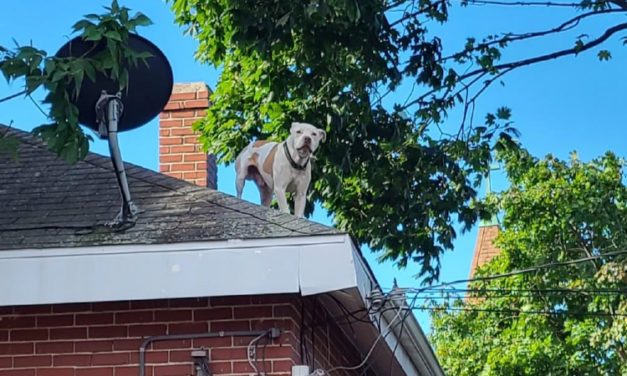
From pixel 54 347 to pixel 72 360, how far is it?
5.2 inches

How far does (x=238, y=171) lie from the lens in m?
7.24

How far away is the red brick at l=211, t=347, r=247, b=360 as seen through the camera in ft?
18.0

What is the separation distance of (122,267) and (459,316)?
15.5 m

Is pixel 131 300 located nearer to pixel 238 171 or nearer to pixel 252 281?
pixel 252 281

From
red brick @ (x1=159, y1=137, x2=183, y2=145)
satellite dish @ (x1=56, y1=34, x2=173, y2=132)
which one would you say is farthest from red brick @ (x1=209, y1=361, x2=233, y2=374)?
red brick @ (x1=159, y1=137, x2=183, y2=145)

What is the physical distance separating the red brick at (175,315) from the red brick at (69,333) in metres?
0.43

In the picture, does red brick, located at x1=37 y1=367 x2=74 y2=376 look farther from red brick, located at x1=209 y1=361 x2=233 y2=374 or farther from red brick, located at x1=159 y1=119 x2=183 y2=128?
red brick, located at x1=159 y1=119 x2=183 y2=128

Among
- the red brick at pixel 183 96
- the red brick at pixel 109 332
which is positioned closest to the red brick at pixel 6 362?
the red brick at pixel 109 332

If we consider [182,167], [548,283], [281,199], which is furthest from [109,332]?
[548,283]

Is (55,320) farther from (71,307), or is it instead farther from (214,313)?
(214,313)

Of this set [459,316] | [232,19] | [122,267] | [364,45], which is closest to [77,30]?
[122,267]

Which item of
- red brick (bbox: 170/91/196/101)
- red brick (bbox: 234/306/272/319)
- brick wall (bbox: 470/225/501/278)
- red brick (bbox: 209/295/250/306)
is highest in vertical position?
brick wall (bbox: 470/225/501/278)

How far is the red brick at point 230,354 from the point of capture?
5.47 metres

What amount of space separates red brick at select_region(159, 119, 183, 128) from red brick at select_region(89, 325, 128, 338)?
440 cm
